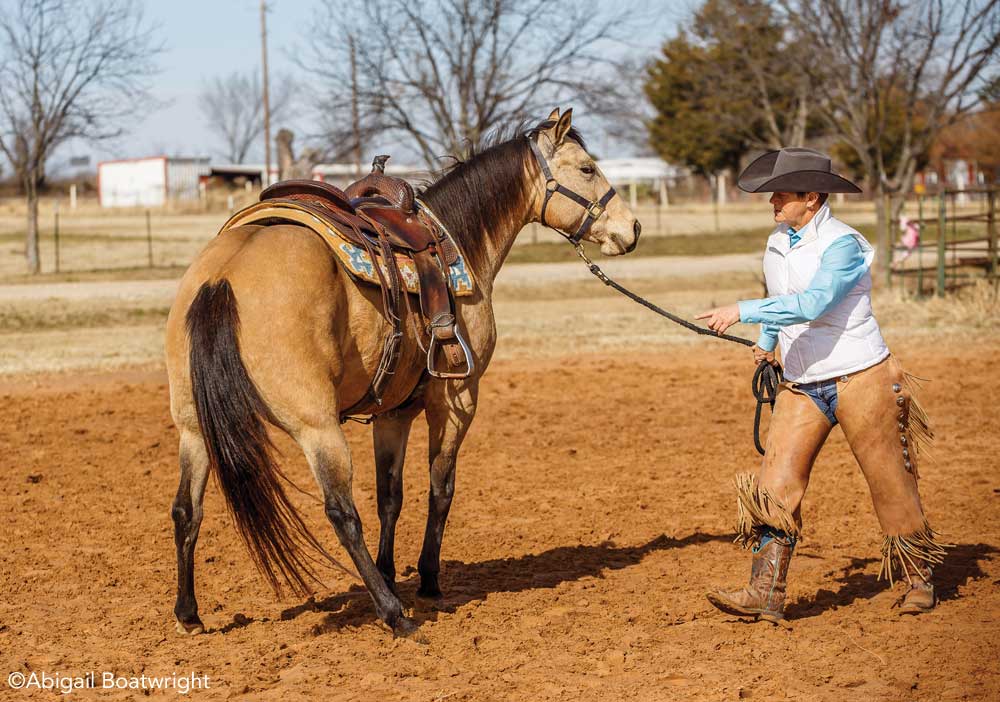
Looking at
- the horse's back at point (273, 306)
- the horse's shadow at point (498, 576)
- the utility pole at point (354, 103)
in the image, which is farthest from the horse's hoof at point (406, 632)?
the utility pole at point (354, 103)

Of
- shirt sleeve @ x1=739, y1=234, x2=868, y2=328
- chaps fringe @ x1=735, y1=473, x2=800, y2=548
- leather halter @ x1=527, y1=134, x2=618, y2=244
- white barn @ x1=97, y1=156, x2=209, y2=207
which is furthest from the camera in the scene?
white barn @ x1=97, y1=156, x2=209, y2=207

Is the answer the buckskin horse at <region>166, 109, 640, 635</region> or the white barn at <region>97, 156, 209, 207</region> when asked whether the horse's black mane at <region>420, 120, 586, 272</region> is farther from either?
the white barn at <region>97, 156, 209, 207</region>

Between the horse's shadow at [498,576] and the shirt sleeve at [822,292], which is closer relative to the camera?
the shirt sleeve at [822,292]

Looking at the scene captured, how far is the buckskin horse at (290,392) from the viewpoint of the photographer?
4.14 meters

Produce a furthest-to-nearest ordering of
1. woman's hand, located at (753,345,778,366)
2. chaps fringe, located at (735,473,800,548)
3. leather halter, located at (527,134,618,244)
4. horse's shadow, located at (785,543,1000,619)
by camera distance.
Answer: leather halter, located at (527,134,618,244) → horse's shadow, located at (785,543,1000,619) → woman's hand, located at (753,345,778,366) → chaps fringe, located at (735,473,800,548)

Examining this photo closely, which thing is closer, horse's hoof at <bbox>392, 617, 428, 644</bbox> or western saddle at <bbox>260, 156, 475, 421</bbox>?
horse's hoof at <bbox>392, 617, 428, 644</bbox>

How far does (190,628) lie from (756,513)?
2.47m

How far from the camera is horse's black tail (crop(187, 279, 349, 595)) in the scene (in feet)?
13.5

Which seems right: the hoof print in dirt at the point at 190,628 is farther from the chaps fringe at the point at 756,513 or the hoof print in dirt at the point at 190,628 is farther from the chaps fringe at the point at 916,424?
the chaps fringe at the point at 916,424

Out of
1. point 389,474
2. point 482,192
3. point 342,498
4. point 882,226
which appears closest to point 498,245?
point 482,192

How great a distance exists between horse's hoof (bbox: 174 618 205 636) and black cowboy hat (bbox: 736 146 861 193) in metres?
2.95

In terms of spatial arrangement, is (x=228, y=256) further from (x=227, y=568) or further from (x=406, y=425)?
(x=227, y=568)

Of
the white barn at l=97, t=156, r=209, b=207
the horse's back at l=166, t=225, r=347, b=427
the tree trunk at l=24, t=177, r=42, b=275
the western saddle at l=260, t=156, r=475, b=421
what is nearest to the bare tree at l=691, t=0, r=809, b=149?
the western saddle at l=260, t=156, r=475, b=421

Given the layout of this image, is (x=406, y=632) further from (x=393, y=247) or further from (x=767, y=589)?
(x=393, y=247)
